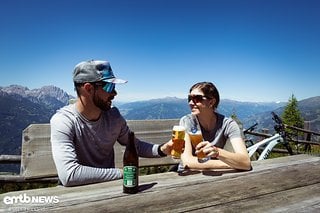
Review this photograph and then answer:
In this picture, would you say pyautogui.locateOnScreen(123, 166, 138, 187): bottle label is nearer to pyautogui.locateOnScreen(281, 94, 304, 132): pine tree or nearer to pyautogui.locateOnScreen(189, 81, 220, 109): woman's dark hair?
pyautogui.locateOnScreen(189, 81, 220, 109): woman's dark hair

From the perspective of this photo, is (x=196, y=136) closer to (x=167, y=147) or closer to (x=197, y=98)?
(x=167, y=147)

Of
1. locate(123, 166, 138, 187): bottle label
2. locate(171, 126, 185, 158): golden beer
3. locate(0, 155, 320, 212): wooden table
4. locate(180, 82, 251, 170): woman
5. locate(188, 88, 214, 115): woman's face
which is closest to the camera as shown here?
locate(0, 155, 320, 212): wooden table

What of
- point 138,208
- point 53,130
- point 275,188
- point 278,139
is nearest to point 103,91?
point 53,130

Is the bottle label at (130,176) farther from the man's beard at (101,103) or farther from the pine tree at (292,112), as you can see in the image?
the pine tree at (292,112)

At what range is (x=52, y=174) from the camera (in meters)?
3.05

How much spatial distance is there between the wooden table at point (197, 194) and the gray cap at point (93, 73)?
3.11 feet

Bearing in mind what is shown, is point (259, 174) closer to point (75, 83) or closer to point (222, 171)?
point (222, 171)

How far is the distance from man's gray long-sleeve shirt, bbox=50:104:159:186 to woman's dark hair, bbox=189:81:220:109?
2.73 feet

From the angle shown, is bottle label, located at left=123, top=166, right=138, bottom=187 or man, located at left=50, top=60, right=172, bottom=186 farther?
man, located at left=50, top=60, right=172, bottom=186

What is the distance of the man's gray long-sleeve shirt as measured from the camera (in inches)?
83.7

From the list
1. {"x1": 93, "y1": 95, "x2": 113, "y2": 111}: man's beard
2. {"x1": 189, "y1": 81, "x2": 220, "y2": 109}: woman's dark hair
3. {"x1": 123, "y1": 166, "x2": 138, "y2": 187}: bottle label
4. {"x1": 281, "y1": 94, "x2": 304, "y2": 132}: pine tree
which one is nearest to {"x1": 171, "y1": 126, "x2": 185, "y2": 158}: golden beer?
{"x1": 123, "y1": 166, "x2": 138, "y2": 187}: bottle label

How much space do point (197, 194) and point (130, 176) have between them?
0.40m

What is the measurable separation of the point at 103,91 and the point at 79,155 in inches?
22.7

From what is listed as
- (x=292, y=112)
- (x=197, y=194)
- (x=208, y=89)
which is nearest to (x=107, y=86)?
(x=208, y=89)
